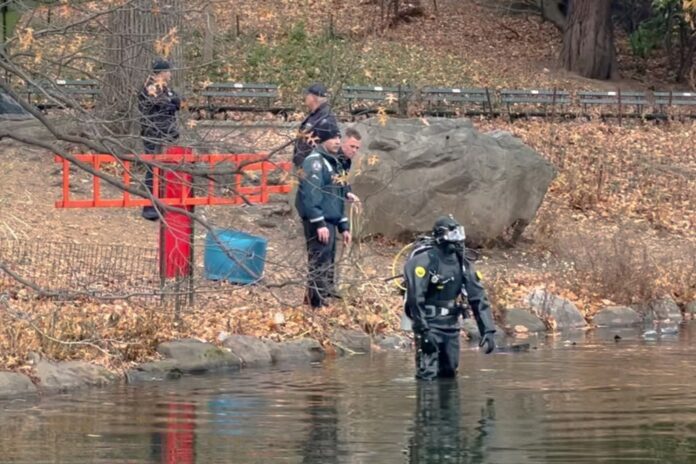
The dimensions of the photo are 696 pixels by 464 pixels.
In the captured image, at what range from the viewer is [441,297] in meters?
13.5

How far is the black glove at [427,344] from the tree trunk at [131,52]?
9.83ft

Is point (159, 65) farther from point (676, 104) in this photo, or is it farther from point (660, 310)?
point (676, 104)

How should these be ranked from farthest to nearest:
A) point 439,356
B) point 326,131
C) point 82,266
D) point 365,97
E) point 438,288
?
point 365,97 → point 82,266 → point 326,131 → point 439,356 → point 438,288

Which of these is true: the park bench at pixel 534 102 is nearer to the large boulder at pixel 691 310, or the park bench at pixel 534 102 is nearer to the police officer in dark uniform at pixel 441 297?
the large boulder at pixel 691 310

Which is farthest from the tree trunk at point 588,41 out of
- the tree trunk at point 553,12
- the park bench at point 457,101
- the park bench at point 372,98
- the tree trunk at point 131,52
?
the tree trunk at point 131,52

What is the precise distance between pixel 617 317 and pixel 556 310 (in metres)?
0.85

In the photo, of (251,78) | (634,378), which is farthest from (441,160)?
(251,78)

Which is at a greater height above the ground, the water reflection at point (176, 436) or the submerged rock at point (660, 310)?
the water reflection at point (176, 436)

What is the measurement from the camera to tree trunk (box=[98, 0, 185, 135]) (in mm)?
12148

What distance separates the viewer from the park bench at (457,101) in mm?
31422

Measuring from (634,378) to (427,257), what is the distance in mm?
2242

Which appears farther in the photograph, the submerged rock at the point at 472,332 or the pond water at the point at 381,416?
the submerged rock at the point at 472,332

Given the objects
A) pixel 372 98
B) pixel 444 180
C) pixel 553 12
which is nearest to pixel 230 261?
pixel 444 180

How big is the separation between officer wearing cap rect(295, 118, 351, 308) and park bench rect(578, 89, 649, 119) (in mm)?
16965
